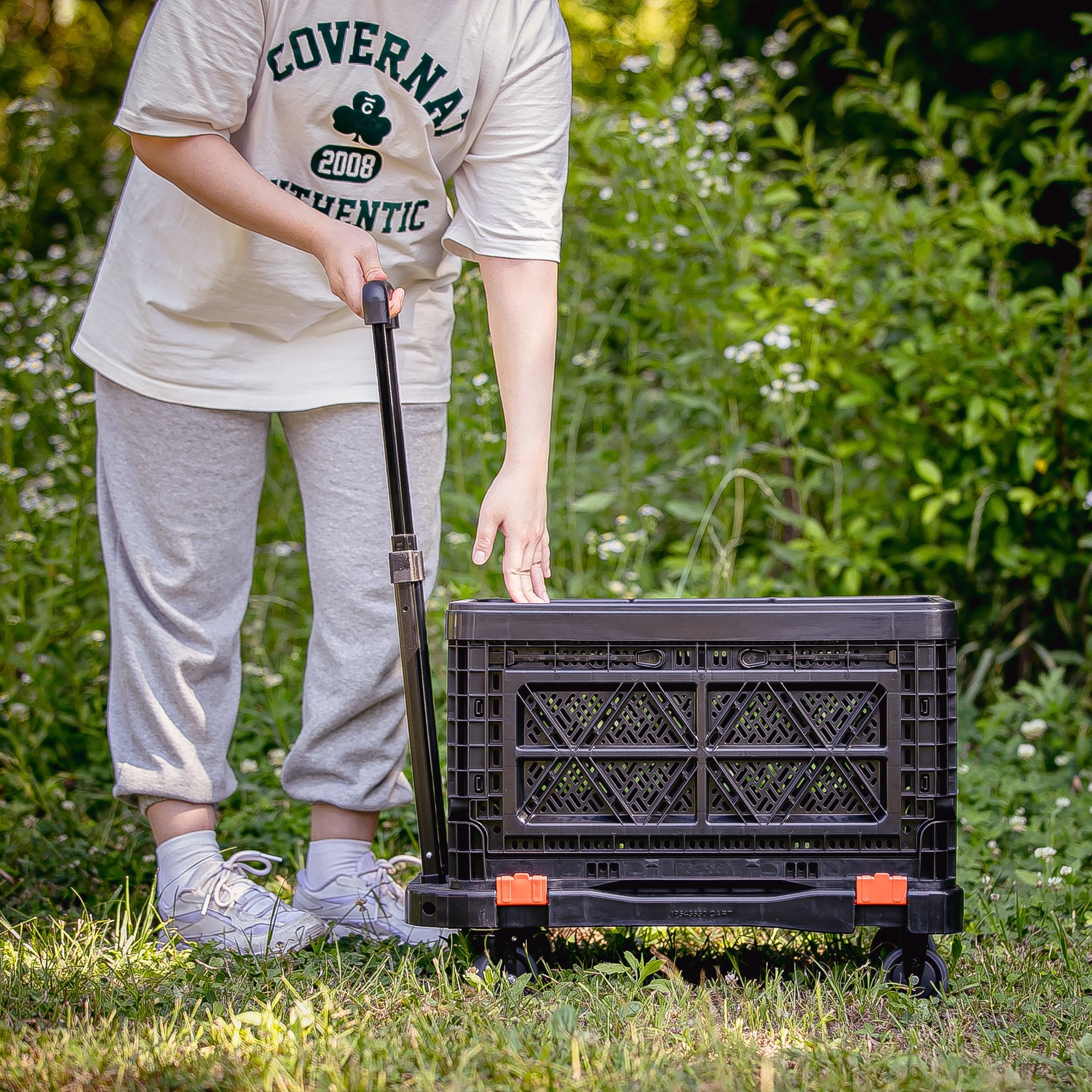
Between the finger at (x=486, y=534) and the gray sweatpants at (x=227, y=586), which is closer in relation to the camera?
the finger at (x=486, y=534)

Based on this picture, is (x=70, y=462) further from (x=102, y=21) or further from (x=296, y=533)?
(x=102, y=21)

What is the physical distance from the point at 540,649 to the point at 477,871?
0.31 metres

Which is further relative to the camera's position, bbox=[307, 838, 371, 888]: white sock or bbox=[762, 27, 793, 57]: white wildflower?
bbox=[762, 27, 793, 57]: white wildflower

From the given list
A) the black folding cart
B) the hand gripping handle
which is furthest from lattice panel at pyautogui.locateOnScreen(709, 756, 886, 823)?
the hand gripping handle

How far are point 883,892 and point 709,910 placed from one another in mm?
225

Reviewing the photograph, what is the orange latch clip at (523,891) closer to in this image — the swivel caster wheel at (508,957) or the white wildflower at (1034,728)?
the swivel caster wheel at (508,957)

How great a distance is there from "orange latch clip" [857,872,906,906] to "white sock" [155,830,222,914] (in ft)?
3.29

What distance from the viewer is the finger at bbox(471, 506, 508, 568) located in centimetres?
162

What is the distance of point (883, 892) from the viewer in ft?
5.01

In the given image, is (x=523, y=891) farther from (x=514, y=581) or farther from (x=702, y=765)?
(x=514, y=581)

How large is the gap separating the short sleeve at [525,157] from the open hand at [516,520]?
1.13 feet

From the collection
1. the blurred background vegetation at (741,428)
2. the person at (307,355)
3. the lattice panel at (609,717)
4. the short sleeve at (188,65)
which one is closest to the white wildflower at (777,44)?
the blurred background vegetation at (741,428)

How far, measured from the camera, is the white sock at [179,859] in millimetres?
1854

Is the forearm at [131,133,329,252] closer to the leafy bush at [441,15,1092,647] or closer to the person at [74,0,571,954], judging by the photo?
the person at [74,0,571,954]
